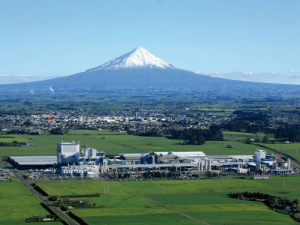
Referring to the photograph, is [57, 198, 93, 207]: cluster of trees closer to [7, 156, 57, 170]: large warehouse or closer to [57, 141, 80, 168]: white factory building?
[7, 156, 57, 170]: large warehouse

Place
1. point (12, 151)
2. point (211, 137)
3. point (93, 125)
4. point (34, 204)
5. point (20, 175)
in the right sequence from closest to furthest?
1. point (34, 204)
2. point (20, 175)
3. point (12, 151)
4. point (211, 137)
5. point (93, 125)

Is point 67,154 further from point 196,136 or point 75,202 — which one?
point 196,136

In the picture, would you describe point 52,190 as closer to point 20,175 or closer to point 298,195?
point 20,175

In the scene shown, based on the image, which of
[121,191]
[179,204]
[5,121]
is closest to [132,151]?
[121,191]

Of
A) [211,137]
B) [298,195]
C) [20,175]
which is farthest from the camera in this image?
[211,137]

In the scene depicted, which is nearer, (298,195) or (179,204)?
(179,204)

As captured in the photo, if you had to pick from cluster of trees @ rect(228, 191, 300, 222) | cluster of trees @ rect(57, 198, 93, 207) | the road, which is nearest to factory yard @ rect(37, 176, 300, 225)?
cluster of trees @ rect(228, 191, 300, 222)

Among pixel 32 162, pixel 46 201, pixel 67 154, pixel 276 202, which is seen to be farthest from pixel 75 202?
pixel 32 162
